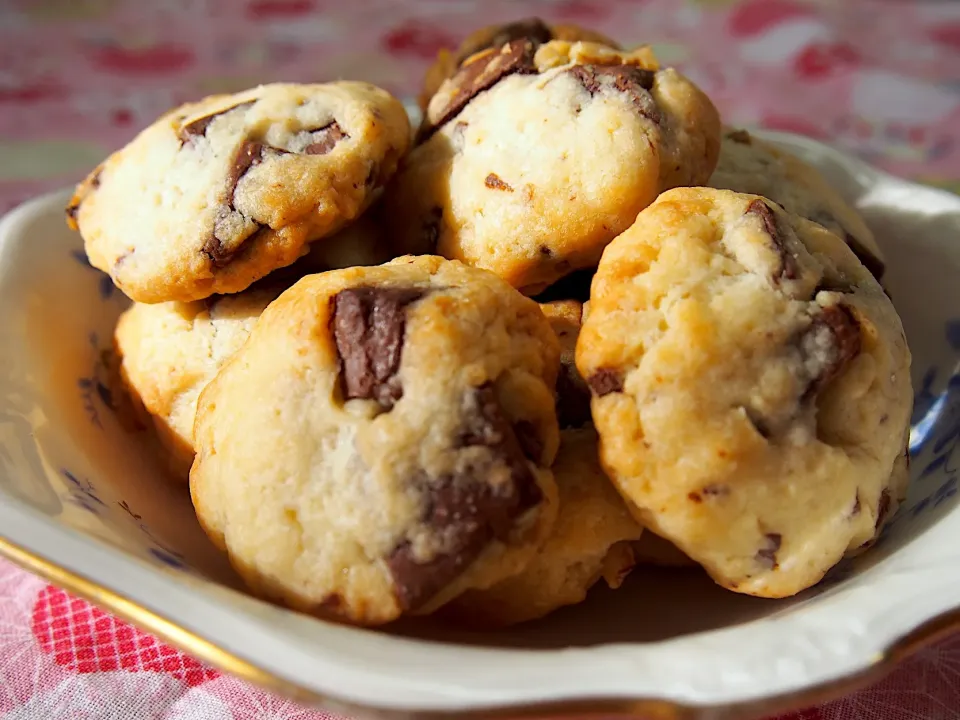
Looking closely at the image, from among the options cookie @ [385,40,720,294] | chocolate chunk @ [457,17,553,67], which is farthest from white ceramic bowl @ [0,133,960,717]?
chocolate chunk @ [457,17,553,67]

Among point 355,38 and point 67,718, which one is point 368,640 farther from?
point 355,38

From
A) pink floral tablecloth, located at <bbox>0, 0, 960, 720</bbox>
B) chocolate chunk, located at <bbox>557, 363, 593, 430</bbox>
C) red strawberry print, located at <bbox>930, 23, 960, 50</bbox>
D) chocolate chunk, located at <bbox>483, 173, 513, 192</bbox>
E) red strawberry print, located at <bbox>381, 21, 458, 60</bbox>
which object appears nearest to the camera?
chocolate chunk, located at <bbox>557, 363, 593, 430</bbox>

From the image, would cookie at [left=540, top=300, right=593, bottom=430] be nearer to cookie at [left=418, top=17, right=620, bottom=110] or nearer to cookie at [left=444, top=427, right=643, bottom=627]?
cookie at [left=444, top=427, right=643, bottom=627]

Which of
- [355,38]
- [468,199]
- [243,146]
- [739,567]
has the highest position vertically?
[243,146]

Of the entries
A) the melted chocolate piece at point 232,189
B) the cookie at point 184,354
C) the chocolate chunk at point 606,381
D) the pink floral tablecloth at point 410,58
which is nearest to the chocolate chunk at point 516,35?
the melted chocolate piece at point 232,189

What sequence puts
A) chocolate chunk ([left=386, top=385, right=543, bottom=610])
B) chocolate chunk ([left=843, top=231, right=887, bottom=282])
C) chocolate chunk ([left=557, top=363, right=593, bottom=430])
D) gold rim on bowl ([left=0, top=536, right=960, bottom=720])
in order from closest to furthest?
gold rim on bowl ([left=0, top=536, right=960, bottom=720]), chocolate chunk ([left=386, top=385, right=543, bottom=610]), chocolate chunk ([left=557, top=363, right=593, bottom=430]), chocolate chunk ([left=843, top=231, right=887, bottom=282])

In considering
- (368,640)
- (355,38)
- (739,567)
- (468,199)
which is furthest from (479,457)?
(355,38)

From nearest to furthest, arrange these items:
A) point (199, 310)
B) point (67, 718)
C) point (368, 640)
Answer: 1. point (368, 640)
2. point (67, 718)
3. point (199, 310)
